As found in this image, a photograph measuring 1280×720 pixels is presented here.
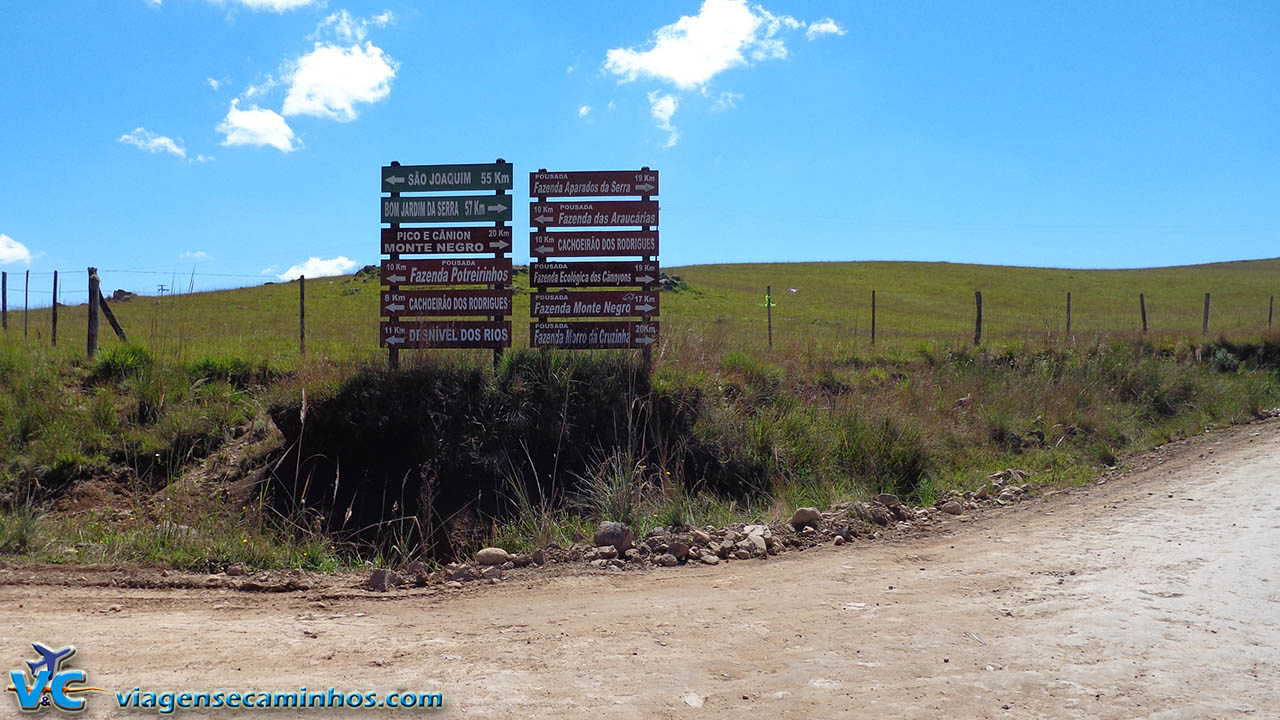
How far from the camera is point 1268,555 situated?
6090 mm

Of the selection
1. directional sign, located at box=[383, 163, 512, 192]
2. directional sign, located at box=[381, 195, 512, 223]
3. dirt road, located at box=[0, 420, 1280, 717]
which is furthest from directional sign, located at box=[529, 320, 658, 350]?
dirt road, located at box=[0, 420, 1280, 717]

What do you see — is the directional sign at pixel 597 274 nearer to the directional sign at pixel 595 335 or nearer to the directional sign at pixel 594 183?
the directional sign at pixel 595 335

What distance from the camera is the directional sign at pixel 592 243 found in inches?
449

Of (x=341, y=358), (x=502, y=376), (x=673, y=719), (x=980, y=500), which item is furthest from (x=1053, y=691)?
(x=341, y=358)

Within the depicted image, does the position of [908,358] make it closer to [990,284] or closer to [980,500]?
[980,500]

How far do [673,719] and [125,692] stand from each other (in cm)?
254

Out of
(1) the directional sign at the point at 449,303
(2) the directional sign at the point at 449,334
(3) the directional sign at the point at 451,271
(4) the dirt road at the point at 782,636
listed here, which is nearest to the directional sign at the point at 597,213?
(3) the directional sign at the point at 451,271

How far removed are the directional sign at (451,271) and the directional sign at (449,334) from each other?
0.58 m

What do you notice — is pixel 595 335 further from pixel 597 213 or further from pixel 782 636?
pixel 782 636

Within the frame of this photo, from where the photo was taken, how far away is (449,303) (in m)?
11.4

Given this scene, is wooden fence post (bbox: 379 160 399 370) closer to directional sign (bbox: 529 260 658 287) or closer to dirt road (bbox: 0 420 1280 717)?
directional sign (bbox: 529 260 658 287)

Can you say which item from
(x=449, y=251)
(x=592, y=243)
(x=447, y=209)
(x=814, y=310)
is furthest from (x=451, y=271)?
(x=814, y=310)

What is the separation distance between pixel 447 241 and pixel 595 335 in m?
2.42

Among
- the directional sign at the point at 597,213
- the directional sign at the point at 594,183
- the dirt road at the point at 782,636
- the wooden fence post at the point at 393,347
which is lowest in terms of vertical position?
the dirt road at the point at 782,636
